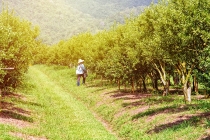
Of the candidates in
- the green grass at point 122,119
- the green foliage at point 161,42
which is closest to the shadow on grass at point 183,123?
the green grass at point 122,119

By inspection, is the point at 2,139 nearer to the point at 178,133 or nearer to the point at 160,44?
the point at 178,133

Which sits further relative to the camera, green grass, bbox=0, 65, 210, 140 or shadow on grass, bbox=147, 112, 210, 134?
shadow on grass, bbox=147, 112, 210, 134

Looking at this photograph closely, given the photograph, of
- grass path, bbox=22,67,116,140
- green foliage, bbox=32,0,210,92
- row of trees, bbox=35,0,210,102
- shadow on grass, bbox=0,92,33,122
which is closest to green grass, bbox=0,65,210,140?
grass path, bbox=22,67,116,140

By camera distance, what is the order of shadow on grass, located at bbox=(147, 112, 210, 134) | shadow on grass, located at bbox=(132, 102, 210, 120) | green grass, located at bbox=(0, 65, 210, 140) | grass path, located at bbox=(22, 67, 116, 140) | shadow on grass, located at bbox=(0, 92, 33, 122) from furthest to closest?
shadow on grass, located at bbox=(132, 102, 210, 120), shadow on grass, located at bbox=(0, 92, 33, 122), grass path, located at bbox=(22, 67, 116, 140), shadow on grass, located at bbox=(147, 112, 210, 134), green grass, located at bbox=(0, 65, 210, 140)

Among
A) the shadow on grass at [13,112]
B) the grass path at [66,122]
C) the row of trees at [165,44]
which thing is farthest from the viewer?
the shadow on grass at [13,112]

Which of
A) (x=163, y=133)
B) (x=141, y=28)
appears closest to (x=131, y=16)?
(x=141, y=28)

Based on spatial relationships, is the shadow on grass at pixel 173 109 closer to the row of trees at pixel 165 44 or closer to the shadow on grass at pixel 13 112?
the row of trees at pixel 165 44

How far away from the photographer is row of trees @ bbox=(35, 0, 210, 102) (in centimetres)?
2366

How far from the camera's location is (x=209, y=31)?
23.7 metres

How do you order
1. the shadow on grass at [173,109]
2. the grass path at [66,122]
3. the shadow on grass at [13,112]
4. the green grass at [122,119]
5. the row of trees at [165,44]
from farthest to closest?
the shadow on grass at [173,109], the shadow on grass at [13,112], the row of trees at [165,44], the grass path at [66,122], the green grass at [122,119]

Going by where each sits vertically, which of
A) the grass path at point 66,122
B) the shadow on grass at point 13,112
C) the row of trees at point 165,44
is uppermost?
the row of trees at point 165,44

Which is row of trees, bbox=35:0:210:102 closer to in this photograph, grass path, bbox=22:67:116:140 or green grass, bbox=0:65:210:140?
green grass, bbox=0:65:210:140

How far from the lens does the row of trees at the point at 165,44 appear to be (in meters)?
23.7

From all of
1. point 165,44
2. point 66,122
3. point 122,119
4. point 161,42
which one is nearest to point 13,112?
point 66,122
